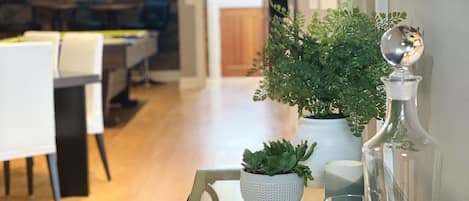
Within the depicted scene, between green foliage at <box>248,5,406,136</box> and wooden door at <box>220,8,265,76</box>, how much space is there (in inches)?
326

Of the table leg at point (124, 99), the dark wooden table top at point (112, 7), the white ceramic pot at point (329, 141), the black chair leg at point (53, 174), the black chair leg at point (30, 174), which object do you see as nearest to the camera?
the white ceramic pot at point (329, 141)

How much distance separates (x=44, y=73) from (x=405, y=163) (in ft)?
8.90

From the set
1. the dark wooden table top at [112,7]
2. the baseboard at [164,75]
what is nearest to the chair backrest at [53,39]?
the dark wooden table top at [112,7]

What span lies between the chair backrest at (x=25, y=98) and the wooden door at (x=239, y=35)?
6379mm

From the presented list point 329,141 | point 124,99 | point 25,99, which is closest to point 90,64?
point 25,99

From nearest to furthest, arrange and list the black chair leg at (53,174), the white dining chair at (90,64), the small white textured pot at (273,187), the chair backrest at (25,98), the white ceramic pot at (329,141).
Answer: the small white textured pot at (273,187)
the white ceramic pot at (329,141)
the chair backrest at (25,98)
the black chair leg at (53,174)
the white dining chair at (90,64)

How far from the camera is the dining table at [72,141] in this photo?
4.09 metres

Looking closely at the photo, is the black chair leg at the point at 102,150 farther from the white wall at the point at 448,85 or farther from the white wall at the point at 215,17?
the white wall at the point at 215,17

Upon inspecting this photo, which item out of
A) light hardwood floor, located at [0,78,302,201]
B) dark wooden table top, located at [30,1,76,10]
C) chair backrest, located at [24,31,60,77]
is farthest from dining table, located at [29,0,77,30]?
chair backrest, located at [24,31,60,77]

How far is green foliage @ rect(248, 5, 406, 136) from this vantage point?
4.48 ft

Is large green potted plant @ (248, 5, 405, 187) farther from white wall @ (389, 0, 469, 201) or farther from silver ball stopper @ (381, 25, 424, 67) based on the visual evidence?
A: silver ball stopper @ (381, 25, 424, 67)

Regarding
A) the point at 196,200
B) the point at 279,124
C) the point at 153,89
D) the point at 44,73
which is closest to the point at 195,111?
the point at 279,124

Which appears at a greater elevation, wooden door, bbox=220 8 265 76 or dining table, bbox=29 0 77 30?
dining table, bbox=29 0 77 30

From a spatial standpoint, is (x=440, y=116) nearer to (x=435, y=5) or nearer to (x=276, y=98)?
(x=435, y=5)
